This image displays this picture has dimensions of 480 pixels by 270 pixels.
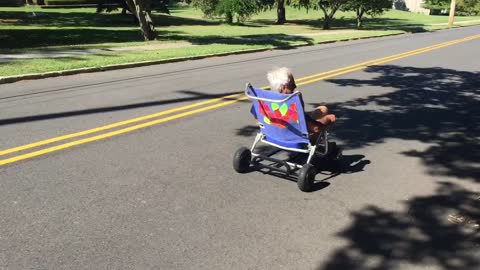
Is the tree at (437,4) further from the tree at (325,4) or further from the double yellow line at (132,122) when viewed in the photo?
the double yellow line at (132,122)

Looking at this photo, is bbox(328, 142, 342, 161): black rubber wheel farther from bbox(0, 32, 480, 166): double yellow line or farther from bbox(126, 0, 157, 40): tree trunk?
bbox(126, 0, 157, 40): tree trunk

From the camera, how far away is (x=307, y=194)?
15.1 ft

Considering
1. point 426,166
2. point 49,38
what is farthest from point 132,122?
point 49,38

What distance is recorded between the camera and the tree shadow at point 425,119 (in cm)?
594

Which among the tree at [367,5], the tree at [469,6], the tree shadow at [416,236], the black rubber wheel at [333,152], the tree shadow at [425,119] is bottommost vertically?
the tree at [469,6]

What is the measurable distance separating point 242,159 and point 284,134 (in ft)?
1.80

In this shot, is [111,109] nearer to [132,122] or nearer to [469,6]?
[132,122]

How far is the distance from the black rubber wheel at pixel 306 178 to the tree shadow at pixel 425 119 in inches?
68.6

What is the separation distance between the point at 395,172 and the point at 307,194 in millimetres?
1378

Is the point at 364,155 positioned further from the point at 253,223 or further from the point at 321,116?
the point at 253,223

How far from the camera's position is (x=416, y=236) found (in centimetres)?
381

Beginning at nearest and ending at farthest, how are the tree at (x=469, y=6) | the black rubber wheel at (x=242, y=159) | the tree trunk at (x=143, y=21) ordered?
the black rubber wheel at (x=242, y=159) < the tree trunk at (x=143, y=21) < the tree at (x=469, y=6)

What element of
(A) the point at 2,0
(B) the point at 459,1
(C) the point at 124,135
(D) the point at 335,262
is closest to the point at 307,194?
(D) the point at 335,262

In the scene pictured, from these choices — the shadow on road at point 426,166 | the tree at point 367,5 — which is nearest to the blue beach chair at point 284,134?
the shadow on road at point 426,166
